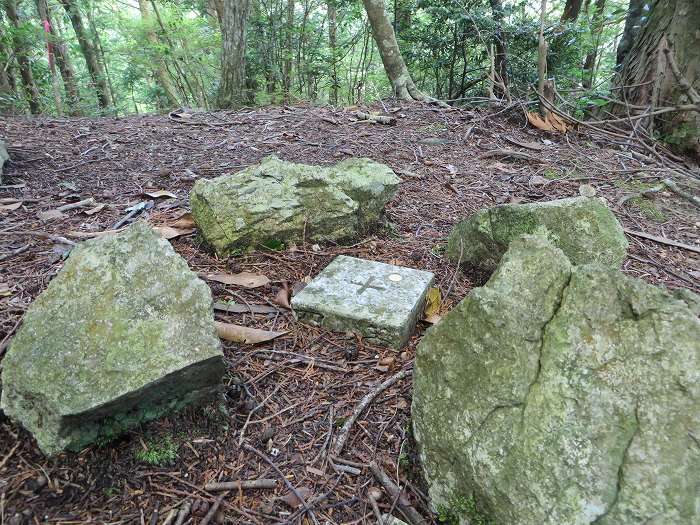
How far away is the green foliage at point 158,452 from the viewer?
4.71 feet

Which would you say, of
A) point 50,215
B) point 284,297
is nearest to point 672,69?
point 284,297

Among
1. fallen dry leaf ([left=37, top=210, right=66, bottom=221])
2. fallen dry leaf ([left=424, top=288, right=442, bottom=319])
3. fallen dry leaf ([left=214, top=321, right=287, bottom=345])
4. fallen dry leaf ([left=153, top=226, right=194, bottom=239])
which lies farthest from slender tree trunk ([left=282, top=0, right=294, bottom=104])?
fallen dry leaf ([left=214, top=321, right=287, bottom=345])

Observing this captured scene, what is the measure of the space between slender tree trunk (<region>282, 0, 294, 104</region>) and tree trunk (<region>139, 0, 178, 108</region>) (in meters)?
A: 3.97

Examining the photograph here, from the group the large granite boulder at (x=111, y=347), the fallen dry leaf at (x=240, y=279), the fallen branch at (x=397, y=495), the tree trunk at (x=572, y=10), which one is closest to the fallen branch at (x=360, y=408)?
the fallen branch at (x=397, y=495)

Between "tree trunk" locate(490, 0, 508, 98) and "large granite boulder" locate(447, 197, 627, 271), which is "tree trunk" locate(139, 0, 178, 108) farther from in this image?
"large granite boulder" locate(447, 197, 627, 271)

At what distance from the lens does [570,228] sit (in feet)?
7.72

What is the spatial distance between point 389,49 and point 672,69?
3.67m

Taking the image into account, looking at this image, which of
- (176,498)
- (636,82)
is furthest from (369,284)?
(636,82)

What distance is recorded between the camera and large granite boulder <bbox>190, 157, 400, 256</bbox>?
2.59 metres

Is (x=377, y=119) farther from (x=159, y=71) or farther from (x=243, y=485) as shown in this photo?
(x=159, y=71)

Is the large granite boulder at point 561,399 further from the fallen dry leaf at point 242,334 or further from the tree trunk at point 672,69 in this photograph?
the tree trunk at point 672,69

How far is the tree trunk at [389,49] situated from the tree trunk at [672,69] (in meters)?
2.87

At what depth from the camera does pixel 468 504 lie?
4.10 feet

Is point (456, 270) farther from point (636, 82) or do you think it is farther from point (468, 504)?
point (636, 82)
